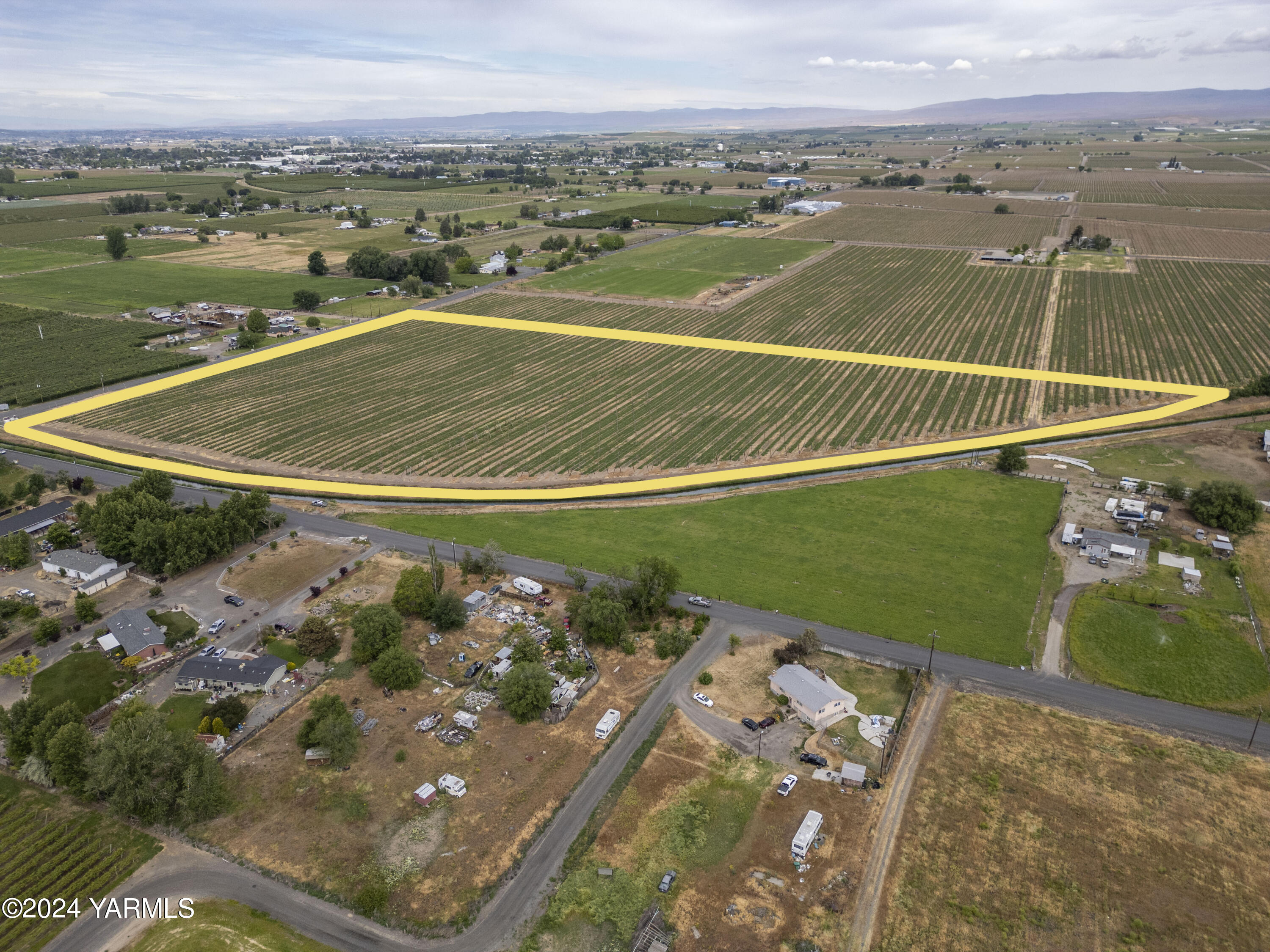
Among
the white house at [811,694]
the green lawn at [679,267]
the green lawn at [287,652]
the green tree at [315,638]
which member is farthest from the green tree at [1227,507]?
the green lawn at [679,267]

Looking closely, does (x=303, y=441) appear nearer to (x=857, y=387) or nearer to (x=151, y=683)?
(x=151, y=683)

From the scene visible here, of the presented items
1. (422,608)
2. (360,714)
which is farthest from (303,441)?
(360,714)

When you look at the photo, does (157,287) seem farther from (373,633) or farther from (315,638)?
(373,633)

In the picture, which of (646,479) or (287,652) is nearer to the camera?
(287,652)

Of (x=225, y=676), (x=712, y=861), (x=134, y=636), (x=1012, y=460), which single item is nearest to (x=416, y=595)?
(x=225, y=676)

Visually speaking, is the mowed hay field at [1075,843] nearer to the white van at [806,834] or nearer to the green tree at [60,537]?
the white van at [806,834]

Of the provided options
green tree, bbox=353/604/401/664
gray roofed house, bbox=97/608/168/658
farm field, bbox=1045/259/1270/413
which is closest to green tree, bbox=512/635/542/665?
green tree, bbox=353/604/401/664
